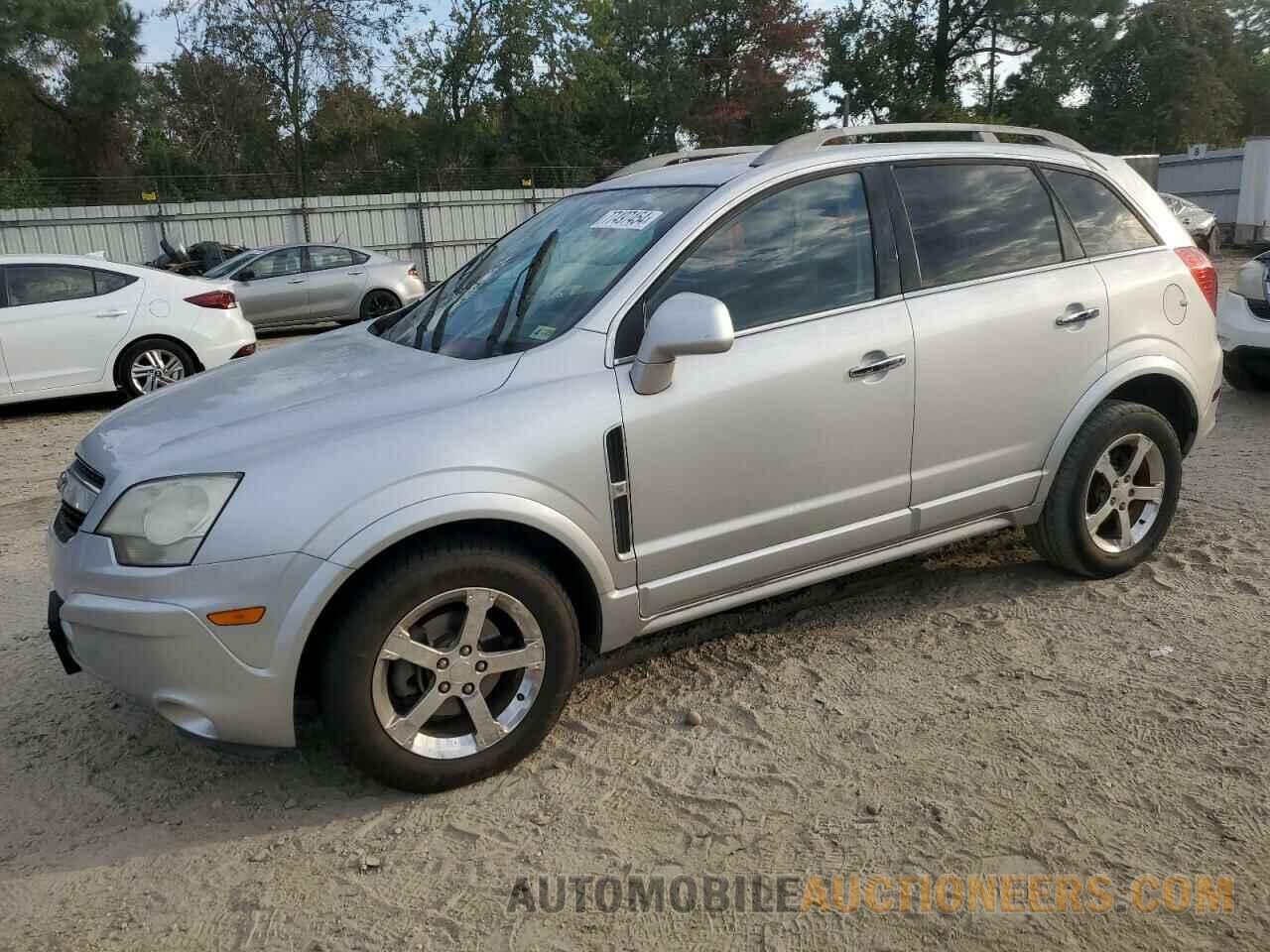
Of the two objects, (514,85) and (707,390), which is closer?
(707,390)

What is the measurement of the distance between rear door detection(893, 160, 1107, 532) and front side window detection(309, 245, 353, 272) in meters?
12.4

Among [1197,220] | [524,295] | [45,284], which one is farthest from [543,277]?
[1197,220]

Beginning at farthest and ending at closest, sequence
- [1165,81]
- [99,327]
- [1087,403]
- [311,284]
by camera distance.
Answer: [1165,81]
[311,284]
[99,327]
[1087,403]

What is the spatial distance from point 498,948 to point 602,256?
2126mm

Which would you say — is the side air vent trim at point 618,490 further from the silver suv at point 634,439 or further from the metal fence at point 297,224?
the metal fence at point 297,224

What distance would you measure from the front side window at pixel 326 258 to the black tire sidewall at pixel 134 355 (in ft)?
19.5

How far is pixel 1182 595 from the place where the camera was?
13.7 feet

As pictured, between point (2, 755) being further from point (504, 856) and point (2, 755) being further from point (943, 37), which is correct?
point (943, 37)

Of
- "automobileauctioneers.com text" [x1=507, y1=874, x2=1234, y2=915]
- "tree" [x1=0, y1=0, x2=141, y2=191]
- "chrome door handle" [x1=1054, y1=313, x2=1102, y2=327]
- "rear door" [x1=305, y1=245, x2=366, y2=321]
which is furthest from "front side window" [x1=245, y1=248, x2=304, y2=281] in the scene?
"tree" [x1=0, y1=0, x2=141, y2=191]

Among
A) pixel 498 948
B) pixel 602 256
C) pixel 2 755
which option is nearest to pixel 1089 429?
pixel 602 256

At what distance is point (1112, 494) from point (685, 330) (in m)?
2.26

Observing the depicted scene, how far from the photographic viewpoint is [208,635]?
2725 mm

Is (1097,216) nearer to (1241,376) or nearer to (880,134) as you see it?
(880,134)

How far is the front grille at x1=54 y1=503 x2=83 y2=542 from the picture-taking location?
3.06 metres
